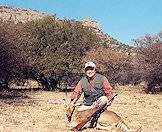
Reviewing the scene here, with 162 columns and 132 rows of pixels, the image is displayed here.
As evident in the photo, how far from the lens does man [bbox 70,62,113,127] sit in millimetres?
13391

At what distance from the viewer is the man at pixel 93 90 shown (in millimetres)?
13391

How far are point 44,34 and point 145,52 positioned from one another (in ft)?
30.7

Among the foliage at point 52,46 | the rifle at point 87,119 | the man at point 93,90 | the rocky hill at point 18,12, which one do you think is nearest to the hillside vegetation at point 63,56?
the foliage at point 52,46

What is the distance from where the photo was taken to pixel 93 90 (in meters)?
13.6

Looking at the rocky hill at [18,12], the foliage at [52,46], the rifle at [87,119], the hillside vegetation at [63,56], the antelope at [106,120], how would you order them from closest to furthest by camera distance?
the rifle at [87,119] < the antelope at [106,120] < the hillside vegetation at [63,56] < the foliage at [52,46] < the rocky hill at [18,12]

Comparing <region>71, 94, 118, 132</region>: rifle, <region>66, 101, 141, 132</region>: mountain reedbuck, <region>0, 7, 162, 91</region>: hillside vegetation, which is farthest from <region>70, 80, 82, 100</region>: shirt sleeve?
<region>0, 7, 162, 91</region>: hillside vegetation

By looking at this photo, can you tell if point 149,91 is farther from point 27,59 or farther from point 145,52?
point 27,59

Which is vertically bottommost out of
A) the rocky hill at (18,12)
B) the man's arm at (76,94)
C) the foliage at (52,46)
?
the man's arm at (76,94)

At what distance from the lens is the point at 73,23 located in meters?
46.5

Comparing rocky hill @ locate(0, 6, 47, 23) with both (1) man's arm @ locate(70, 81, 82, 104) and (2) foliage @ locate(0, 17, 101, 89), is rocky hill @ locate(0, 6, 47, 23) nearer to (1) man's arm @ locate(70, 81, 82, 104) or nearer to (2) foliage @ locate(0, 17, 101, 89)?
(2) foliage @ locate(0, 17, 101, 89)

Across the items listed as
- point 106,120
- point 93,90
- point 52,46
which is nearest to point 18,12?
point 52,46

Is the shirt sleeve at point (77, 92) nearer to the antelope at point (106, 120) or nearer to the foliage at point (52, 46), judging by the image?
the antelope at point (106, 120)

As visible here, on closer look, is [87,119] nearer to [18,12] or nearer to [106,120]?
[106,120]

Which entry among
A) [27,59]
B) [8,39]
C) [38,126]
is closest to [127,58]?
[27,59]
